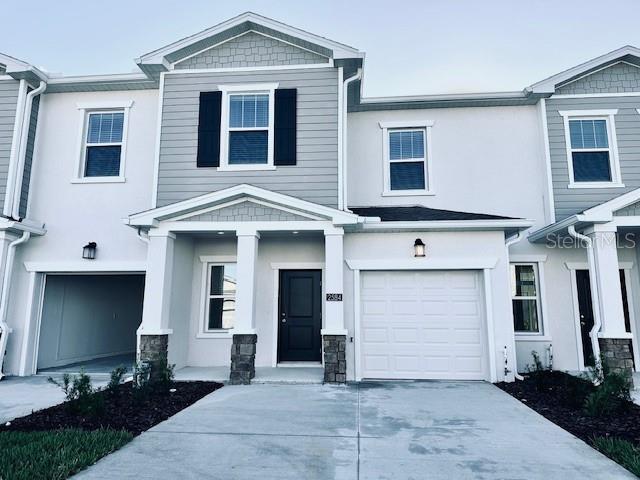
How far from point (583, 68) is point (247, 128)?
7330 mm

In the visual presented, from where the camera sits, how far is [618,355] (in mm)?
7227

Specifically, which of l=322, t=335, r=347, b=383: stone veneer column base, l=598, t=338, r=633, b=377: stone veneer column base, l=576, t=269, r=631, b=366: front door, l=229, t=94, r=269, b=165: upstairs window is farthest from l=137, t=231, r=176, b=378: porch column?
l=576, t=269, r=631, b=366: front door

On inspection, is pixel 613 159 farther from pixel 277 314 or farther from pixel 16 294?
pixel 16 294

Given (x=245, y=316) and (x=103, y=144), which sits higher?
(x=103, y=144)

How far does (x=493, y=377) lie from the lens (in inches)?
302

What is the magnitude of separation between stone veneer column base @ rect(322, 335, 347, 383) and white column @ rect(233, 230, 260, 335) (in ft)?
4.43

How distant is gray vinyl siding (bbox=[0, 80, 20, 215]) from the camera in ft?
29.2

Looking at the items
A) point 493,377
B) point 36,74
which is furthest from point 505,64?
point 36,74

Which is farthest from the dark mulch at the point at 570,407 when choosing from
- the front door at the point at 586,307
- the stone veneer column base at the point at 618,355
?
the front door at the point at 586,307

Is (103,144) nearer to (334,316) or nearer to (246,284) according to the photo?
(246,284)

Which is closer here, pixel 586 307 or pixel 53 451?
pixel 53 451

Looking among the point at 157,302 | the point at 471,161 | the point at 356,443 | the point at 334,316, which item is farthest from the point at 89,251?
the point at 471,161

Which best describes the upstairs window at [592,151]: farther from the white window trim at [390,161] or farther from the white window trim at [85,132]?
the white window trim at [85,132]

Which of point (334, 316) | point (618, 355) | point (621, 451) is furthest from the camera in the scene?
point (334, 316)
